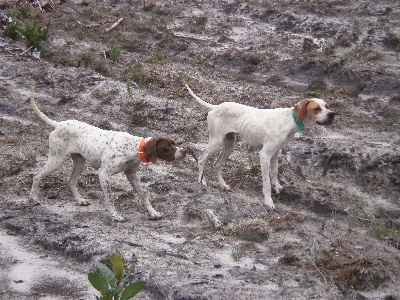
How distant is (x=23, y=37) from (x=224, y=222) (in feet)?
26.3

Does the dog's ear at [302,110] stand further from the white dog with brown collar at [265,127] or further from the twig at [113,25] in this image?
the twig at [113,25]

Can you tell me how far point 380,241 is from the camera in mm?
6484

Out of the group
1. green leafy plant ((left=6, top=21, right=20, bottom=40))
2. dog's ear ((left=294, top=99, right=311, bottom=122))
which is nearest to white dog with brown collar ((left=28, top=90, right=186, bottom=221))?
dog's ear ((left=294, top=99, right=311, bottom=122))

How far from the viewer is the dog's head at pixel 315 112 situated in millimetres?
6949

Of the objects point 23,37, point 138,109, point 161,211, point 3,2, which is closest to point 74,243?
point 161,211

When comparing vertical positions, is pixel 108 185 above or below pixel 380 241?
above

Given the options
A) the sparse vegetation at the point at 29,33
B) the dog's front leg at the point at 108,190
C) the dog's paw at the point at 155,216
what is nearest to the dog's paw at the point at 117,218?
the dog's front leg at the point at 108,190

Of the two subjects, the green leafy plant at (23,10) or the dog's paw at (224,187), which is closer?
the dog's paw at (224,187)

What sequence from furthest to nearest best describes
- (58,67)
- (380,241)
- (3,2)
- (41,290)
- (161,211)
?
(3,2) → (58,67) → (161,211) → (380,241) → (41,290)

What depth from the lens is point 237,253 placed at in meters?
5.75

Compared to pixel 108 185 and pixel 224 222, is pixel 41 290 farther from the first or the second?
pixel 224 222

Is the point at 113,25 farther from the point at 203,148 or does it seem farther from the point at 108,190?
the point at 108,190

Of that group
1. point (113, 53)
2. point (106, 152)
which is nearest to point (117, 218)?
point (106, 152)

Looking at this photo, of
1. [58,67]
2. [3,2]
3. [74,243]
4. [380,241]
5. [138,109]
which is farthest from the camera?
[3,2]
